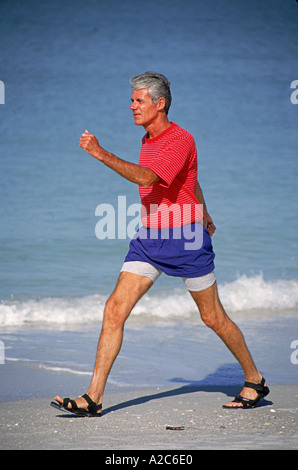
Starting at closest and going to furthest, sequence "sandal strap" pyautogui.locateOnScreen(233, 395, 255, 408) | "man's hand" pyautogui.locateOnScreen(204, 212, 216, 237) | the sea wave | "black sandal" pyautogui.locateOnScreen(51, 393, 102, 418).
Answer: "black sandal" pyautogui.locateOnScreen(51, 393, 102, 418), "sandal strap" pyautogui.locateOnScreen(233, 395, 255, 408), "man's hand" pyautogui.locateOnScreen(204, 212, 216, 237), the sea wave

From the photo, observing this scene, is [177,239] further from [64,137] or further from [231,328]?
[64,137]

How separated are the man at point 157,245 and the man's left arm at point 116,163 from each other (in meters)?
0.24

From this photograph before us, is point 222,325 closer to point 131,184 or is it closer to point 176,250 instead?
point 176,250

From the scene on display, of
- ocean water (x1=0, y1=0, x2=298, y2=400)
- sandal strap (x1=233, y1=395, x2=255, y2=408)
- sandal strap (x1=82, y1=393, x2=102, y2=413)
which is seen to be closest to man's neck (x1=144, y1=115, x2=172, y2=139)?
sandal strap (x1=82, y1=393, x2=102, y2=413)

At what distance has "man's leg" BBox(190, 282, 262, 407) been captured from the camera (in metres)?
3.74

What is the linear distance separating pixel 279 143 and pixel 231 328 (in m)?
18.0

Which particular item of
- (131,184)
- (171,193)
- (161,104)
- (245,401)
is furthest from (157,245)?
(131,184)

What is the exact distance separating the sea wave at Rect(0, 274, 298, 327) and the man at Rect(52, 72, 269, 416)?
10.9ft

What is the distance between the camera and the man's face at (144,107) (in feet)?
12.0

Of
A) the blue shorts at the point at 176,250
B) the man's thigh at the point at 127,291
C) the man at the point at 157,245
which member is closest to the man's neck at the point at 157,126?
the man at the point at 157,245

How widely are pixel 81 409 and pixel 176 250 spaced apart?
0.98 m

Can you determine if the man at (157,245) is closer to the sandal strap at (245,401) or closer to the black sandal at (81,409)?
the black sandal at (81,409)

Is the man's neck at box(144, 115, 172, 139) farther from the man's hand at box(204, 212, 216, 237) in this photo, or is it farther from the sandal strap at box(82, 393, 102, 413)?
the sandal strap at box(82, 393, 102, 413)
